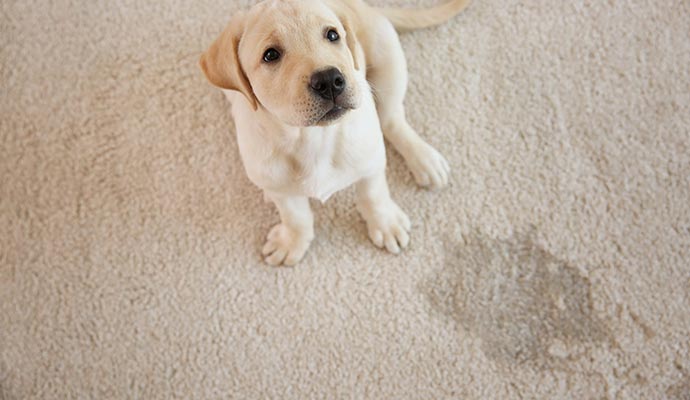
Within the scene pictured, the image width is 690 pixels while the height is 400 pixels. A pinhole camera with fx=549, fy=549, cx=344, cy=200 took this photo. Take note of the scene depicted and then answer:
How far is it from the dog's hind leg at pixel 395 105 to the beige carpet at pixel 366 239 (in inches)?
3.1

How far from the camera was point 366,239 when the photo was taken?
1886mm

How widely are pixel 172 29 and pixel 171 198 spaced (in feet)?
2.24

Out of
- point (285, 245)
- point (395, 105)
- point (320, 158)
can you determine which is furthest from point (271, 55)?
point (285, 245)

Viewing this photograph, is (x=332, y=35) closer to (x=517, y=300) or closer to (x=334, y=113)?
(x=334, y=113)

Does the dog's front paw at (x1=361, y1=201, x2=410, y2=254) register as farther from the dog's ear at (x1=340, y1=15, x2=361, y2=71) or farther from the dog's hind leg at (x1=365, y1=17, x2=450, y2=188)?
the dog's ear at (x1=340, y1=15, x2=361, y2=71)

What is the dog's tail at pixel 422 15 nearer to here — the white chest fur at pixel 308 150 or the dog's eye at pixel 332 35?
the white chest fur at pixel 308 150

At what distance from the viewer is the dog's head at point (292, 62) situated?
3.74 ft

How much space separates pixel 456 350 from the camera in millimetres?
1737

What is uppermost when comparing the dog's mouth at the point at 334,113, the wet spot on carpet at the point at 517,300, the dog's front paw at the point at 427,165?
the dog's mouth at the point at 334,113

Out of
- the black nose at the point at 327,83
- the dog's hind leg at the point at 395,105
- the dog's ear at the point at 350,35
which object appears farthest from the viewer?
the dog's hind leg at the point at 395,105

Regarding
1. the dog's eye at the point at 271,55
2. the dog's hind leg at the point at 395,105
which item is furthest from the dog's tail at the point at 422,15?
the dog's eye at the point at 271,55

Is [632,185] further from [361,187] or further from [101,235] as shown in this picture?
[101,235]

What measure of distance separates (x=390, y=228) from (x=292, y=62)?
0.81 metres

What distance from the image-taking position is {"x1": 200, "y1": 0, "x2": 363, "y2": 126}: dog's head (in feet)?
3.74
